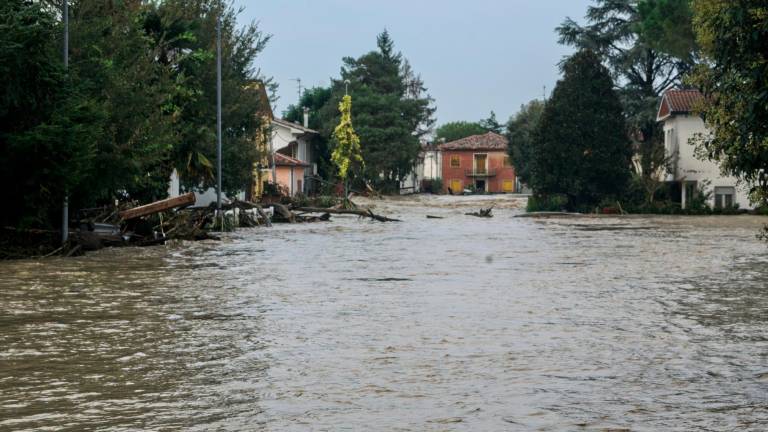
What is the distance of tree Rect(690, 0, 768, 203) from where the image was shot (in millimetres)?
21734

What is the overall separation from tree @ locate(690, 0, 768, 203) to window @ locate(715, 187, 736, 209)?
45290 millimetres

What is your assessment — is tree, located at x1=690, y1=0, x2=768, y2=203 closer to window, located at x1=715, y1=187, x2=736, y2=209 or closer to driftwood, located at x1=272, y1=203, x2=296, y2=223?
driftwood, located at x1=272, y1=203, x2=296, y2=223

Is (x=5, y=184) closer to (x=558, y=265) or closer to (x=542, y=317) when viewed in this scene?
(x=558, y=265)

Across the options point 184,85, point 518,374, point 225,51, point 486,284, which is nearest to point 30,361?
point 518,374

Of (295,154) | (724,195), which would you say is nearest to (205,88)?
(724,195)

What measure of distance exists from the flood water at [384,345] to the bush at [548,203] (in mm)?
47035

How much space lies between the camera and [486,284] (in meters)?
20.7

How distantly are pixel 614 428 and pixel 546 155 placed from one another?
2559 inches

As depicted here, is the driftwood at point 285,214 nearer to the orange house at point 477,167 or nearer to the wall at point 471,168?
the orange house at point 477,167

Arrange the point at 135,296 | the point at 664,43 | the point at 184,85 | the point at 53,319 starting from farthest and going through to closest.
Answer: the point at 664,43 < the point at 184,85 < the point at 135,296 < the point at 53,319

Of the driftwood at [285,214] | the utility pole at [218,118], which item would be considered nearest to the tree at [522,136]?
the driftwood at [285,214]

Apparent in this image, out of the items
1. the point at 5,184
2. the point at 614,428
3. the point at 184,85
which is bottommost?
the point at 614,428

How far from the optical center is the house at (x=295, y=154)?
8606cm

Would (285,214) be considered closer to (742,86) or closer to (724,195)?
(742,86)
